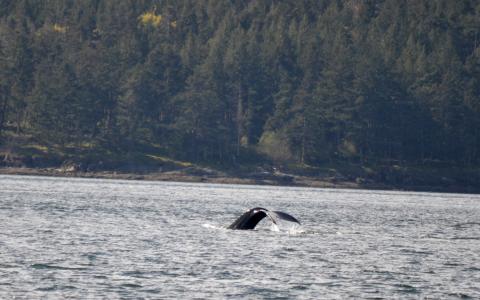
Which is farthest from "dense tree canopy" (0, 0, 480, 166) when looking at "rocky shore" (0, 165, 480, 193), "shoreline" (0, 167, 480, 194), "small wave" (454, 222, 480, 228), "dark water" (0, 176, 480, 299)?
"dark water" (0, 176, 480, 299)

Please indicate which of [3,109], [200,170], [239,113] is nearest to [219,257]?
[200,170]

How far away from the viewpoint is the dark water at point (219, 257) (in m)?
30.1

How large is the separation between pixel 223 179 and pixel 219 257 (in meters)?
113

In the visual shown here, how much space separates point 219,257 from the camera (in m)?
37.9

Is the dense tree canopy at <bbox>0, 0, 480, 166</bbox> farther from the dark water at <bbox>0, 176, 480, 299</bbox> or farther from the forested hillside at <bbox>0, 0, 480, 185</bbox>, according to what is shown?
the dark water at <bbox>0, 176, 480, 299</bbox>

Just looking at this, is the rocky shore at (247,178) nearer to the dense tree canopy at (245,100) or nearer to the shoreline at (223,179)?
the shoreline at (223,179)

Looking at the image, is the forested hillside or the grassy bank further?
the forested hillside

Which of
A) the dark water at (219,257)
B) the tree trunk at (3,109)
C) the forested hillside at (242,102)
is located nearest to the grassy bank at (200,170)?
the forested hillside at (242,102)

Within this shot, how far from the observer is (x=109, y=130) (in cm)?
16100

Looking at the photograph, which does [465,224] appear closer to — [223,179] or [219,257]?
[219,257]

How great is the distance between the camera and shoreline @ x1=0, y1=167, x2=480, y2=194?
14300cm

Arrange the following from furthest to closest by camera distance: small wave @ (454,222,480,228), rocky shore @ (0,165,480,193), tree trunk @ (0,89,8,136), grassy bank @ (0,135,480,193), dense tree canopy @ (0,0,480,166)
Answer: dense tree canopy @ (0,0,480,166) < tree trunk @ (0,89,8,136) < rocky shore @ (0,165,480,193) < grassy bank @ (0,135,480,193) < small wave @ (454,222,480,228)

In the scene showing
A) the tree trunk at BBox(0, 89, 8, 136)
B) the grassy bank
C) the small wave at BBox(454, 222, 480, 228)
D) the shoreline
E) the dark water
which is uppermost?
the tree trunk at BBox(0, 89, 8, 136)

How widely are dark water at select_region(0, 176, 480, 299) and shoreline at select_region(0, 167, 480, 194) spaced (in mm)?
78243
